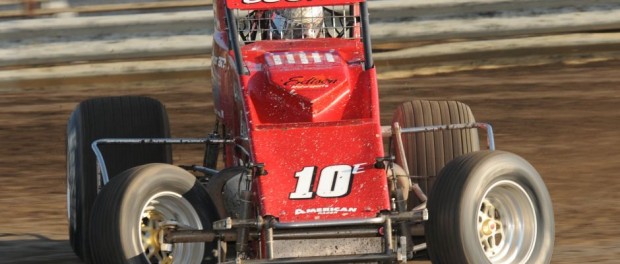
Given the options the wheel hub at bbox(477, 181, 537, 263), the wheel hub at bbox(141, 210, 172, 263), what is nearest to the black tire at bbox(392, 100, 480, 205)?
the wheel hub at bbox(477, 181, 537, 263)

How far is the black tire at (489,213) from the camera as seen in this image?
5957 millimetres

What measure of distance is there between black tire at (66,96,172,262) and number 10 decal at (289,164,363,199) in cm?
168

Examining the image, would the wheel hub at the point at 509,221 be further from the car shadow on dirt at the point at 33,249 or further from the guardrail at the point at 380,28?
the guardrail at the point at 380,28

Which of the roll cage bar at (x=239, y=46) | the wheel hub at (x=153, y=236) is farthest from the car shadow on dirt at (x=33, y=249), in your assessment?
the roll cage bar at (x=239, y=46)

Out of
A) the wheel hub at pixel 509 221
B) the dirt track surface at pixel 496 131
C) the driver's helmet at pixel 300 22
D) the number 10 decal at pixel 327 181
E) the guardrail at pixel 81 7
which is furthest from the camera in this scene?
the guardrail at pixel 81 7

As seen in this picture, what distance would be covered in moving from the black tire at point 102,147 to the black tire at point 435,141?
145 centimetres

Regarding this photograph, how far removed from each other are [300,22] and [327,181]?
1422 mm

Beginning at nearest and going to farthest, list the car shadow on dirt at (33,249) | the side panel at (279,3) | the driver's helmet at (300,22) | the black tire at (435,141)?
1. the side panel at (279,3)
2. the driver's helmet at (300,22)
3. the black tire at (435,141)
4. the car shadow on dirt at (33,249)

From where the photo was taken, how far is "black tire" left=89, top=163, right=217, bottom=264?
19.4 ft

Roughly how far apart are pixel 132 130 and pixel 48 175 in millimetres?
2656

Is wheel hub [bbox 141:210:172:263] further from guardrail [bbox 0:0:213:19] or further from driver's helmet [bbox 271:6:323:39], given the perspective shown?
guardrail [bbox 0:0:213:19]

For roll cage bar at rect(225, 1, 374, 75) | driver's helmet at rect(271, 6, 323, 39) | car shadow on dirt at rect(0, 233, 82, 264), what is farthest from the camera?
car shadow on dirt at rect(0, 233, 82, 264)

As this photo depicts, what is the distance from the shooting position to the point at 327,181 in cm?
611

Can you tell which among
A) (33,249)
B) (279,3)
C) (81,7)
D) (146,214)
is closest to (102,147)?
(33,249)
